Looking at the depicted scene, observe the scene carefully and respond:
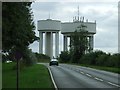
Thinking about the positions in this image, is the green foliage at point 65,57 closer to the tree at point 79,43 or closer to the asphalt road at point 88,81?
the tree at point 79,43

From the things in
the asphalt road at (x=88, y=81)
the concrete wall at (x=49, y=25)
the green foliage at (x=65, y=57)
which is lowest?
the green foliage at (x=65, y=57)

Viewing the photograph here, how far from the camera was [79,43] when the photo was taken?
393 ft

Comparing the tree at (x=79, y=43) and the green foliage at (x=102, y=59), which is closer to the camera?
the green foliage at (x=102, y=59)

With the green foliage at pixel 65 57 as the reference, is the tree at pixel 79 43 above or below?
above

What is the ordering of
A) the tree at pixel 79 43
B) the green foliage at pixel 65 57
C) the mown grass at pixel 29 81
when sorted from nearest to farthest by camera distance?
1. the mown grass at pixel 29 81
2. the tree at pixel 79 43
3. the green foliage at pixel 65 57

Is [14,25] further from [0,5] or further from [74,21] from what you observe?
[74,21]

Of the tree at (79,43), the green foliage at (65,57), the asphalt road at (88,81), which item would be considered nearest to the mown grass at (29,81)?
the asphalt road at (88,81)

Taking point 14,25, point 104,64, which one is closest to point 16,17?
point 14,25

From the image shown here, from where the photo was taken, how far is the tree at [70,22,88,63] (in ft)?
381

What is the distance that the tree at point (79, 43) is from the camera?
116106 millimetres

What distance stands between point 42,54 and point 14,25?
384ft

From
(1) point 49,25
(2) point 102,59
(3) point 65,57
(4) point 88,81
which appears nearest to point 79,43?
(3) point 65,57

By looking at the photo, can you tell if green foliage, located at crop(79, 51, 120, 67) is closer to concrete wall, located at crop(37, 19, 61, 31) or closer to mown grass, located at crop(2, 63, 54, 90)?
mown grass, located at crop(2, 63, 54, 90)

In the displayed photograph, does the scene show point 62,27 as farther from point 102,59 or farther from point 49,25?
point 102,59
